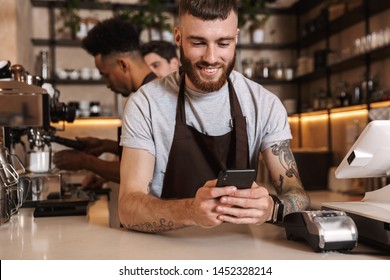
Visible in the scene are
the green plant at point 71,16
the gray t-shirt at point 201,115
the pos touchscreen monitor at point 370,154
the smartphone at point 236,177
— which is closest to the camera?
the smartphone at point 236,177

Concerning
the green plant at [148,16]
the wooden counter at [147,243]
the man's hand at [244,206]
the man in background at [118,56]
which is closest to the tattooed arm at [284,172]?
the wooden counter at [147,243]

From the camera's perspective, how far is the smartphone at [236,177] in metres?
1.01

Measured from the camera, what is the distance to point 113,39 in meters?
2.66

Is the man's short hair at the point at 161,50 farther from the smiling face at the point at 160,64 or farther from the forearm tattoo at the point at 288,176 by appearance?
the forearm tattoo at the point at 288,176

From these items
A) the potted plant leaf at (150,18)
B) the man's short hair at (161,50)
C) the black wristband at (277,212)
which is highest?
the potted plant leaf at (150,18)

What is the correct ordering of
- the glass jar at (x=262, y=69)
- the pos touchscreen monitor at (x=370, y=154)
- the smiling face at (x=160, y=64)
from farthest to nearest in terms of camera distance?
the glass jar at (x=262, y=69) < the smiling face at (x=160, y=64) < the pos touchscreen monitor at (x=370, y=154)

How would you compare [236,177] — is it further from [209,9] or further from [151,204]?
[209,9]

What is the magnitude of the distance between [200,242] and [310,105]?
4.24 metres

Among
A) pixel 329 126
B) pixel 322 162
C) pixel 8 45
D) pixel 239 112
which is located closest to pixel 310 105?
pixel 329 126

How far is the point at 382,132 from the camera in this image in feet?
3.76

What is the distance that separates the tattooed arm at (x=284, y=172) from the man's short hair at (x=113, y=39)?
4.46ft

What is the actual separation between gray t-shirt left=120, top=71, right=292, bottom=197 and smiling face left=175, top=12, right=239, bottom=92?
0.11 metres

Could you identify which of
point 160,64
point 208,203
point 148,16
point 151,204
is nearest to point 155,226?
point 151,204
